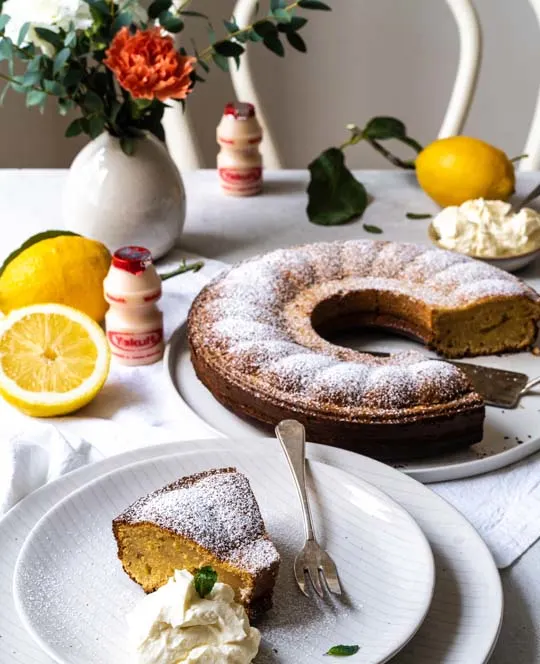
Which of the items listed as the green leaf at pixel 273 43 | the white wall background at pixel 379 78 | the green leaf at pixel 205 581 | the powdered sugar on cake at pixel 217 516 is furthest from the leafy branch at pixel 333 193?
the white wall background at pixel 379 78

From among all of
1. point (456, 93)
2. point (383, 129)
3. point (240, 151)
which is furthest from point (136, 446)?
point (456, 93)

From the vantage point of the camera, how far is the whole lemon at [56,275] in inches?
60.1

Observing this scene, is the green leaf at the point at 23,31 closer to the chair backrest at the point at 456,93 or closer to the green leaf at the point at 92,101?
the green leaf at the point at 92,101

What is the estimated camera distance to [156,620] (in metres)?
0.88

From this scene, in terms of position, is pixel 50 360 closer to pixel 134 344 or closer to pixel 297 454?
pixel 134 344

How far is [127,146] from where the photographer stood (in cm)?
173

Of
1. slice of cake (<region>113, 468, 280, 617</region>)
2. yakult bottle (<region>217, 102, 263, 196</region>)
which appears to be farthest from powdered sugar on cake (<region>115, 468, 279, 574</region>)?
yakult bottle (<region>217, 102, 263, 196</region>)

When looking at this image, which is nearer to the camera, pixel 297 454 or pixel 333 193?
pixel 297 454

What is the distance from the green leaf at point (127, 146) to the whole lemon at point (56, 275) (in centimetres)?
24

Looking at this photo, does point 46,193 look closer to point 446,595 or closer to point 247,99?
point 247,99

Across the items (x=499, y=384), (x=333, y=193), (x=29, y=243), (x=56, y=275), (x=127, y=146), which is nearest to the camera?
(x=499, y=384)

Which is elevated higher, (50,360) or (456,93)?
(456,93)

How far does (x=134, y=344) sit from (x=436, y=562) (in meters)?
0.67

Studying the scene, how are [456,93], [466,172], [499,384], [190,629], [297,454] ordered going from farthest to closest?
1. [456,93]
2. [466,172]
3. [499,384]
4. [297,454]
5. [190,629]
